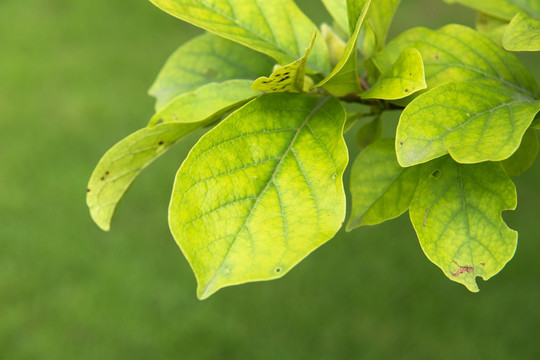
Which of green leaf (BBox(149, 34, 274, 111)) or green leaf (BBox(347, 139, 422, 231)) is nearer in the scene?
green leaf (BBox(347, 139, 422, 231))

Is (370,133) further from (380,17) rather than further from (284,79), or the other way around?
(284,79)

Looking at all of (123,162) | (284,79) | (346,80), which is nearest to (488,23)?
(346,80)

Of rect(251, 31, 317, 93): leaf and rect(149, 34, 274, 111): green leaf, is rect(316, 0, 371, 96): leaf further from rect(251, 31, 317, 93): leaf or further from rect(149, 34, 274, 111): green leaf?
rect(149, 34, 274, 111): green leaf

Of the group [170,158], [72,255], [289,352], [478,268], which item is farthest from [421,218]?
[170,158]

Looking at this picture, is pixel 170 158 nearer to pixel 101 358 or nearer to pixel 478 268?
pixel 101 358

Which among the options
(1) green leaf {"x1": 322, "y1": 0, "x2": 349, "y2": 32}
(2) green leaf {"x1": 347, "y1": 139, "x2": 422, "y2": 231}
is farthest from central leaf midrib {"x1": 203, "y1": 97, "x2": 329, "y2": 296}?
(1) green leaf {"x1": 322, "y1": 0, "x2": 349, "y2": 32}

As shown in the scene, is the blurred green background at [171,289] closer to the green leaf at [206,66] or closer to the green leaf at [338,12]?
the green leaf at [206,66]

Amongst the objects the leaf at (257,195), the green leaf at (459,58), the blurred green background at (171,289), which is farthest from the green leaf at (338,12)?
the blurred green background at (171,289)
